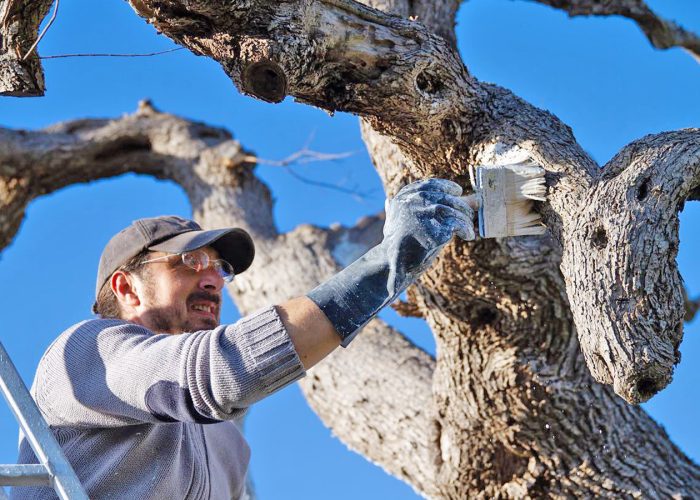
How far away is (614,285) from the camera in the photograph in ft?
8.47

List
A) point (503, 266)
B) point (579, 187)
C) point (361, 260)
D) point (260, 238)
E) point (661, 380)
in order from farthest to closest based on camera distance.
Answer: point (260, 238) < point (503, 266) < point (579, 187) < point (361, 260) < point (661, 380)

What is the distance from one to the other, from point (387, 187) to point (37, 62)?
1374 mm

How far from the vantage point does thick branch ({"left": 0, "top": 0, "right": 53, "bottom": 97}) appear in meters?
2.97

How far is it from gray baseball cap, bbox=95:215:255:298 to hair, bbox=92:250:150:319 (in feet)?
0.05

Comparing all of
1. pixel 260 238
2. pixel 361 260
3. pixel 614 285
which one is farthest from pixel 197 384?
pixel 260 238

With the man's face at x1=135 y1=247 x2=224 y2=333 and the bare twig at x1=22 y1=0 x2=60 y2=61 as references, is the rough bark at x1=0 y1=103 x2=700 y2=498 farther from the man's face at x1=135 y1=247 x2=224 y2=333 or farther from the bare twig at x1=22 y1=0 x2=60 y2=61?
the bare twig at x1=22 y1=0 x2=60 y2=61

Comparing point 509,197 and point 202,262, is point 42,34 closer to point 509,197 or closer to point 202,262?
point 202,262

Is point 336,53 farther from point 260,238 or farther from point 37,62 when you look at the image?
point 260,238

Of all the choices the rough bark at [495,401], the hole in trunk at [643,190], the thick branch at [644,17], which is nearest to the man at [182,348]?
the hole in trunk at [643,190]

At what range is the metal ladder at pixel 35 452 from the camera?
2561mm

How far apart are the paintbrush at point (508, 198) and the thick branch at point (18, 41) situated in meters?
1.32

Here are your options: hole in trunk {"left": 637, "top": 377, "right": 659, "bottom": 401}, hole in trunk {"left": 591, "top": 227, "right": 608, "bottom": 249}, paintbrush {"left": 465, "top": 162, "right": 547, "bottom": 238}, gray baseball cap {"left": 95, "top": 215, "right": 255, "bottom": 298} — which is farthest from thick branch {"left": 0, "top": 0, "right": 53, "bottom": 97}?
hole in trunk {"left": 637, "top": 377, "right": 659, "bottom": 401}

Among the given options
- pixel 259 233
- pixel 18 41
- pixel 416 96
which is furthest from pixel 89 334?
pixel 259 233

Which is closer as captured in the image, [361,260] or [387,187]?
[361,260]
